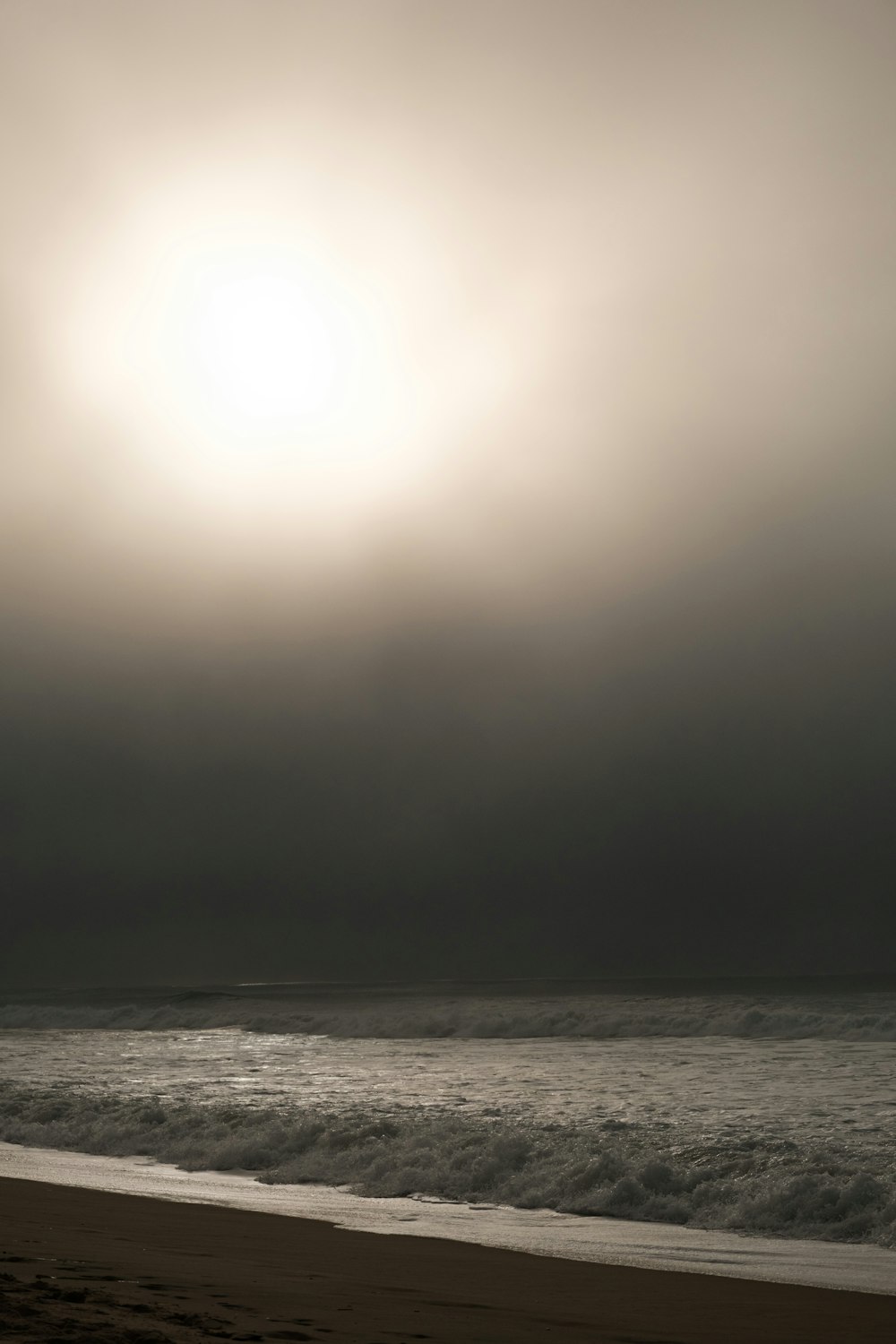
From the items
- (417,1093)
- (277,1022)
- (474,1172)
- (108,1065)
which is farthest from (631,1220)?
(277,1022)

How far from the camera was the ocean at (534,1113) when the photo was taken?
11992 millimetres

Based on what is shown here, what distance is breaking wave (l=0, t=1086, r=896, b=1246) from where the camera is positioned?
446 inches

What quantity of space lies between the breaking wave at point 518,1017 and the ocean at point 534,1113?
256 millimetres

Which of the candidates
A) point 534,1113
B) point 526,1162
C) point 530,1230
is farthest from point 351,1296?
point 534,1113

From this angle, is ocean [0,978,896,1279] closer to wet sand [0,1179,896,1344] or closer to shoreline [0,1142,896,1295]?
shoreline [0,1142,896,1295]

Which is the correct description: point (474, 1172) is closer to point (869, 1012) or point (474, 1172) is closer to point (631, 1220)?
point (631, 1220)

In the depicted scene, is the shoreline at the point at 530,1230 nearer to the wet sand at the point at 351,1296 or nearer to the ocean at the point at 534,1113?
the ocean at the point at 534,1113

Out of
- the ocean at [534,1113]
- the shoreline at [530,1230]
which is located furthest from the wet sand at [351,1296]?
the ocean at [534,1113]

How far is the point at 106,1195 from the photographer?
12820 mm

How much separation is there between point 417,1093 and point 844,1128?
7974 mm

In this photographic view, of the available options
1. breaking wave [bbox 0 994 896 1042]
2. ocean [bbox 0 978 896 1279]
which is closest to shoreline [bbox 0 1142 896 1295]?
ocean [bbox 0 978 896 1279]

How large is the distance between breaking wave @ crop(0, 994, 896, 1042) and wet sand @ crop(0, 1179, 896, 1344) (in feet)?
76.3

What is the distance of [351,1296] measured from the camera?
24.8 ft

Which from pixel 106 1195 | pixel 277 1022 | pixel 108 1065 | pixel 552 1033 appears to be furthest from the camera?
pixel 277 1022
